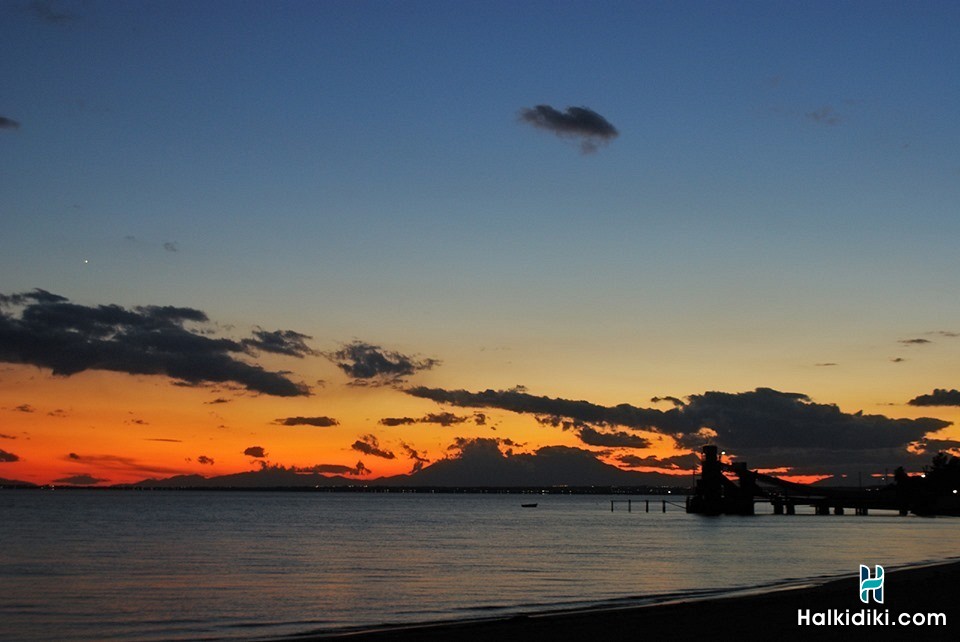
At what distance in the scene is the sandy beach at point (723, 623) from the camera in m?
28.5

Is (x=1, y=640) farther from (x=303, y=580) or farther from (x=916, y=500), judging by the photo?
(x=916, y=500)

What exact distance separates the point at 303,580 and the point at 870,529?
3616 inches

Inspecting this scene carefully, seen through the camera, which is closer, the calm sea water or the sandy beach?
the sandy beach

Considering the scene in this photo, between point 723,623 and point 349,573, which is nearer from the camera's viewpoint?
point 723,623

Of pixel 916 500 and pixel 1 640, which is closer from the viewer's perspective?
pixel 1 640

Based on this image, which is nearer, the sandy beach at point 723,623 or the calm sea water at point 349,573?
the sandy beach at point 723,623

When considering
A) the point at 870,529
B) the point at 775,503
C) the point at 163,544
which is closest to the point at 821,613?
the point at 163,544

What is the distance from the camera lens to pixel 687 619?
106 ft

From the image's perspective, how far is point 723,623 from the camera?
3097 centimetres

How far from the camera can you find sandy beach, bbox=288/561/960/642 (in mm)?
28469

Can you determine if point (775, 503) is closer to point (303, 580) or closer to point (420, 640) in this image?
point (303, 580)

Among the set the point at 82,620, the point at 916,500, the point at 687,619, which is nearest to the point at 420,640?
the point at 687,619

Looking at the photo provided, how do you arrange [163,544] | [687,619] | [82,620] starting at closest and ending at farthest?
1. [687,619]
2. [82,620]
3. [163,544]

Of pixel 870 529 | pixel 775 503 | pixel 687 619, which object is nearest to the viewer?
pixel 687 619
